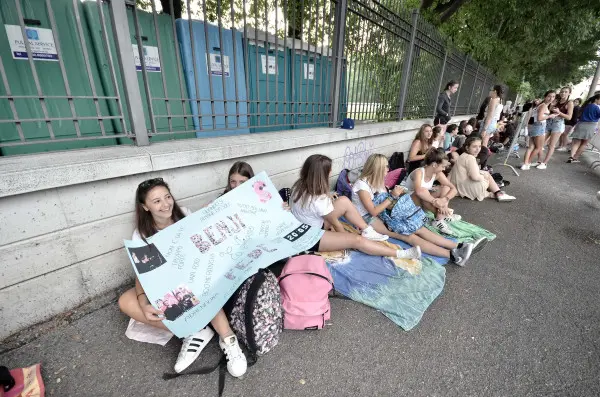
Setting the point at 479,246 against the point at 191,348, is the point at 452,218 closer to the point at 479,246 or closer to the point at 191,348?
the point at 479,246

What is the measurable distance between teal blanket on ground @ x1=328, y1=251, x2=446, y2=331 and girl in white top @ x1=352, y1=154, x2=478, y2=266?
231 mm

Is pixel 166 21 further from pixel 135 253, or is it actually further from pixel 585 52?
pixel 585 52

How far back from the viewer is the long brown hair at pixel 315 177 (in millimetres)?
2688

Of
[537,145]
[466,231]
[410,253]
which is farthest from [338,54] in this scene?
[537,145]

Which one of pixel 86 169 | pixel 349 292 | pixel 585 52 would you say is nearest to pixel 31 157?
pixel 86 169

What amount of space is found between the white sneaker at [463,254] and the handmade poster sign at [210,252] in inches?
68.6

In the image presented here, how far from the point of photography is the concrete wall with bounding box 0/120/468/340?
1.72 metres

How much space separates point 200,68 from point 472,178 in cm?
473

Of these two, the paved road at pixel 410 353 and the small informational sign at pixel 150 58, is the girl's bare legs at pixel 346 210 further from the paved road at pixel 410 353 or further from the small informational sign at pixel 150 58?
the small informational sign at pixel 150 58

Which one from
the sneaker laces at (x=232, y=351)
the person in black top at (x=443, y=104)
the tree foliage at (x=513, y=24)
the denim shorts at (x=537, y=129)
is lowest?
the sneaker laces at (x=232, y=351)

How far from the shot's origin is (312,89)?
14.5ft

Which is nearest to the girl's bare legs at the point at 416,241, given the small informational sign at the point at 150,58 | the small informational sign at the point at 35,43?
the small informational sign at the point at 150,58

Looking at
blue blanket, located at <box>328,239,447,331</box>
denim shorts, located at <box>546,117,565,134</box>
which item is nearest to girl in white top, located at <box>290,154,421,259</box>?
blue blanket, located at <box>328,239,447,331</box>

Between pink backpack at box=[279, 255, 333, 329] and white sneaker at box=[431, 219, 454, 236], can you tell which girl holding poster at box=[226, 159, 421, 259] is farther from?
white sneaker at box=[431, 219, 454, 236]
